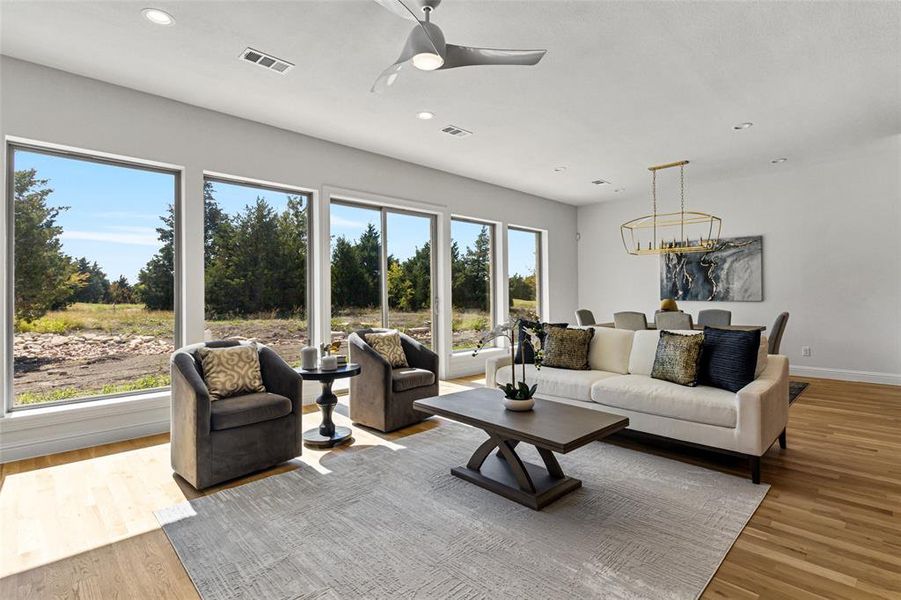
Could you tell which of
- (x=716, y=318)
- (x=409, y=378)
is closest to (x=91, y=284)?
(x=409, y=378)

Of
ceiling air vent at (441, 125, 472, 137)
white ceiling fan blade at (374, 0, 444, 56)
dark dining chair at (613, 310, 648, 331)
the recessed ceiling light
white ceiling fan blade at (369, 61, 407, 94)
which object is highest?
ceiling air vent at (441, 125, 472, 137)

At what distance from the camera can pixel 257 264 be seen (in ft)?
15.9

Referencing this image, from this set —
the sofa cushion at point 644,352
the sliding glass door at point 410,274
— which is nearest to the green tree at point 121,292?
the sliding glass door at point 410,274

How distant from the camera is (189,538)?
2.31 m

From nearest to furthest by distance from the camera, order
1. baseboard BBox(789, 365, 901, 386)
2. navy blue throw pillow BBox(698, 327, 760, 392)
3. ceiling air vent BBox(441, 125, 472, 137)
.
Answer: navy blue throw pillow BBox(698, 327, 760, 392) < ceiling air vent BBox(441, 125, 472, 137) < baseboard BBox(789, 365, 901, 386)

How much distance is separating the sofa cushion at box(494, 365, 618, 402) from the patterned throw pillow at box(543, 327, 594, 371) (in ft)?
0.27

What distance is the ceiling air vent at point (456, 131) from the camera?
4.77 meters

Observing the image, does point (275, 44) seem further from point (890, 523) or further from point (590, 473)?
point (890, 523)

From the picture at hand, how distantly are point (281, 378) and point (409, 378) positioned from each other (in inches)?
45.7

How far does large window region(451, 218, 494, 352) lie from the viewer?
22.5 ft

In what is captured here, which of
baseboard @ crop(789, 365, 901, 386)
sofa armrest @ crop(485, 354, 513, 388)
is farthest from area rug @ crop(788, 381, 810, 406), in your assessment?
sofa armrest @ crop(485, 354, 513, 388)

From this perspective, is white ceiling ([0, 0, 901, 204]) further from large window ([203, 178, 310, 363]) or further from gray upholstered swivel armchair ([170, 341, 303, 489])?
gray upholstered swivel armchair ([170, 341, 303, 489])

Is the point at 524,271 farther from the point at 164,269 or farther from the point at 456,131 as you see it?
the point at 164,269

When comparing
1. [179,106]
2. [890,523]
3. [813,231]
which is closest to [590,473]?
[890,523]
